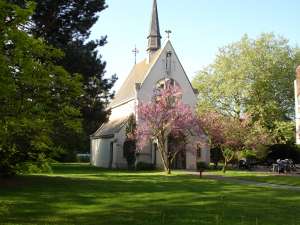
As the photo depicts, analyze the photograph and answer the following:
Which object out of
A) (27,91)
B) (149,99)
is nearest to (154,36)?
(149,99)

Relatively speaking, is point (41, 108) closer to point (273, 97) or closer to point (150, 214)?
point (150, 214)

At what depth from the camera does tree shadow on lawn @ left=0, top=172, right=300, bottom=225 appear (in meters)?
11.9

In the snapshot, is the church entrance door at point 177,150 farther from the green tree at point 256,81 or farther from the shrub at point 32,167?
the shrub at point 32,167

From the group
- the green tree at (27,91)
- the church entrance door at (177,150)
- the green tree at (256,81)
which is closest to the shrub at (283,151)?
the green tree at (256,81)

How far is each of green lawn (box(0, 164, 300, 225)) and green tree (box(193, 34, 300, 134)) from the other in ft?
104

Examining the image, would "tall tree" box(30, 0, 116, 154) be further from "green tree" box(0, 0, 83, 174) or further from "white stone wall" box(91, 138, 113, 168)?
"white stone wall" box(91, 138, 113, 168)

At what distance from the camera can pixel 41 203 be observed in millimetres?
15078

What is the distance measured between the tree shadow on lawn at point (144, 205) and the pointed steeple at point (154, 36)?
32.3 m

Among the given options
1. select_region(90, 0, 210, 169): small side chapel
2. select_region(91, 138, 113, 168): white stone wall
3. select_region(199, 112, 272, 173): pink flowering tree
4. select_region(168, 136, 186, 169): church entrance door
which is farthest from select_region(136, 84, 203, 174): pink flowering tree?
select_region(91, 138, 113, 168): white stone wall

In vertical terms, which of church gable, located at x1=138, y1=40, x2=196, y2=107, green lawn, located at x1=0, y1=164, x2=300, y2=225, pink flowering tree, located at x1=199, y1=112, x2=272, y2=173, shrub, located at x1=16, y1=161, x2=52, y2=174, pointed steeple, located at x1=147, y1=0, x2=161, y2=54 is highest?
pointed steeple, located at x1=147, y1=0, x2=161, y2=54

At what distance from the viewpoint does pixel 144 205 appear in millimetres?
14930

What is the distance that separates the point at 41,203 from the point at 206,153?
108ft

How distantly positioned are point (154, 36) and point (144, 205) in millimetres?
38902

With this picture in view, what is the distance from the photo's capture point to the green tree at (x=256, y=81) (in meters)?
51.5
